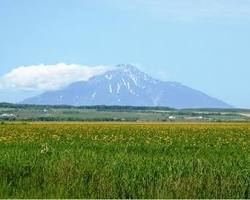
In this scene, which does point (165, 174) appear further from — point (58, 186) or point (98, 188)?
point (58, 186)

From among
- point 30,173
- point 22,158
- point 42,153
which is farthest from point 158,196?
point 42,153

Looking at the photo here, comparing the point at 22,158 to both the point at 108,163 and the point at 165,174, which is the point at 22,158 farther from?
the point at 165,174

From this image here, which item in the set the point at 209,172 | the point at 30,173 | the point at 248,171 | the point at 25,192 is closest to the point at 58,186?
the point at 25,192

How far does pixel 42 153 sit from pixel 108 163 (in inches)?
178

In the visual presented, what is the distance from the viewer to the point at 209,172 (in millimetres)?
15891

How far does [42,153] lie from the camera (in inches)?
841

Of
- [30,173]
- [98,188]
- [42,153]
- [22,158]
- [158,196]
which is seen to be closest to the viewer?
[158,196]

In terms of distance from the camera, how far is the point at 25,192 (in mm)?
15227

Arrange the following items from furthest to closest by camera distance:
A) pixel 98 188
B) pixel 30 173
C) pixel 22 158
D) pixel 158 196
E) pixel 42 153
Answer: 1. pixel 42 153
2. pixel 22 158
3. pixel 30 173
4. pixel 98 188
5. pixel 158 196

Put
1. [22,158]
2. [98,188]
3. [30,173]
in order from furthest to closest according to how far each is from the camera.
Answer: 1. [22,158]
2. [30,173]
3. [98,188]

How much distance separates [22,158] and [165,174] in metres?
5.72

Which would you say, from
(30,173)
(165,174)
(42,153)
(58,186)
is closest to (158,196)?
(165,174)

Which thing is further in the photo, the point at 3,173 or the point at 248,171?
the point at 3,173

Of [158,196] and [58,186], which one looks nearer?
[158,196]
